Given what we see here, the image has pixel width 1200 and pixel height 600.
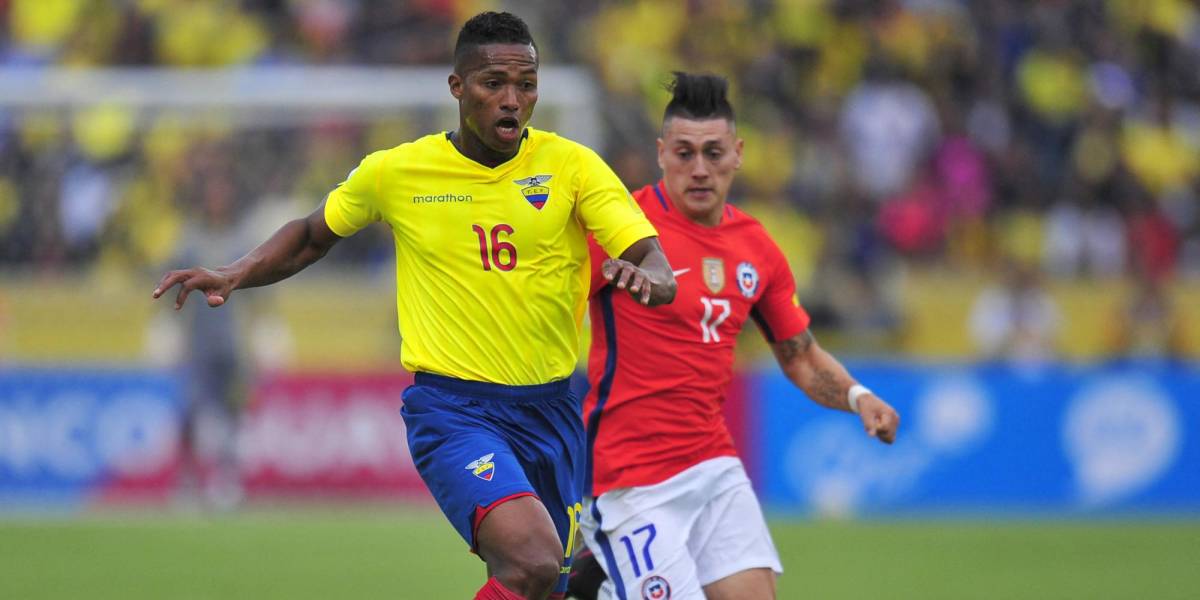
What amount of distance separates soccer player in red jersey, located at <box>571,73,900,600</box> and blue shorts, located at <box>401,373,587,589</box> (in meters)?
0.40

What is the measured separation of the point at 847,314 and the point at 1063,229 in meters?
3.03

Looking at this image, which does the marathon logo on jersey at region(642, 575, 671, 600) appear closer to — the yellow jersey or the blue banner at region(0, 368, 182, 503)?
the yellow jersey

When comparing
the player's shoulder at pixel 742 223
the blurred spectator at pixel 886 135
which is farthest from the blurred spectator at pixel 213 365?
the player's shoulder at pixel 742 223

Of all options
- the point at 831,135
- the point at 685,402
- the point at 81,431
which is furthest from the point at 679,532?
the point at 831,135

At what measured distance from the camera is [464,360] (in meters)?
6.75

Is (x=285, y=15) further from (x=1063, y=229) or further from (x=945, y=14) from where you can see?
(x=1063, y=229)

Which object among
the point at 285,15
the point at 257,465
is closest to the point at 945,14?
the point at 285,15

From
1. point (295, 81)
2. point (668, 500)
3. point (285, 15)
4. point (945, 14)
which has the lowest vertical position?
point (668, 500)

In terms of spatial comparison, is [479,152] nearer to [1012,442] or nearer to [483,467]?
[483,467]

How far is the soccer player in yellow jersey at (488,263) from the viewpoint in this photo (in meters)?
6.61

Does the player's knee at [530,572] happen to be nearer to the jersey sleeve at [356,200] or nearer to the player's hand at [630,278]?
the player's hand at [630,278]

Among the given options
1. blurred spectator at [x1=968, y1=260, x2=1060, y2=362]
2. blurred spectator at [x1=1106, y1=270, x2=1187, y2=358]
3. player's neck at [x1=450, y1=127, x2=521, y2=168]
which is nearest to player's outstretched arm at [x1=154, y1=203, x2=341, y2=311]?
player's neck at [x1=450, y1=127, x2=521, y2=168]

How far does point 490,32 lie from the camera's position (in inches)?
262

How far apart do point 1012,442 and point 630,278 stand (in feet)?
33.6
